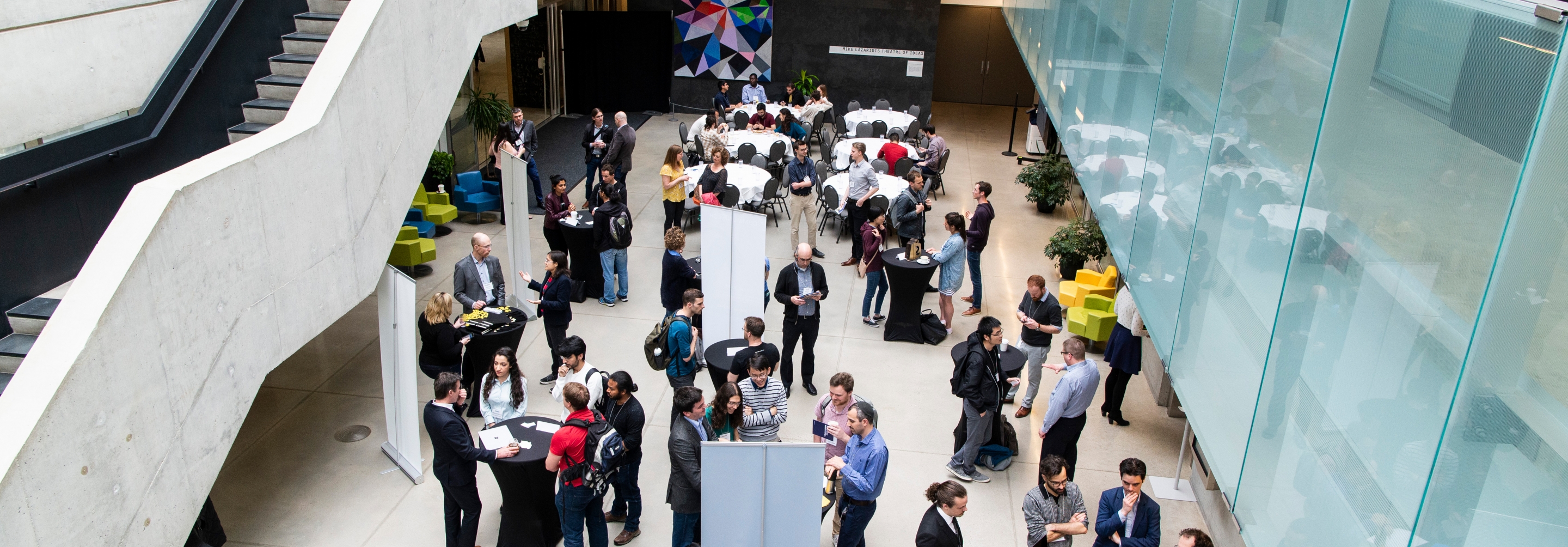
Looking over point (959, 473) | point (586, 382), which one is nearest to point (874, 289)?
point (959, 473)

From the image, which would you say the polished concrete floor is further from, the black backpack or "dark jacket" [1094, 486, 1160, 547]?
"dark jacket" [1094, 486, 1160, 547]

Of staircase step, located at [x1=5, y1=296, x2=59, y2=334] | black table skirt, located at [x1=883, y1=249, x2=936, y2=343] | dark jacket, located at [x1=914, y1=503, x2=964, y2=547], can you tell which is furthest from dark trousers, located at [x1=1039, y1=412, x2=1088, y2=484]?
staircase step, located at [x1=5, y1=296, x2=59, y2=334]

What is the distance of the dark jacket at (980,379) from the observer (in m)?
7.34

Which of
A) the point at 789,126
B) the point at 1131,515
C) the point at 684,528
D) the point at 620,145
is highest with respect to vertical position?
the point at 620,145

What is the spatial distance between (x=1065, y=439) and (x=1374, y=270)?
4.05 meters

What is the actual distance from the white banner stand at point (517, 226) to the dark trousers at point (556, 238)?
2.12 ft

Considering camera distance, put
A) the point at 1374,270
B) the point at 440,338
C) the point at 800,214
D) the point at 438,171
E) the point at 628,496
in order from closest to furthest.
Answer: the point at 1374,270
the point at 628,496
the point at 440,338
the point at 800,214
the point at 438,171

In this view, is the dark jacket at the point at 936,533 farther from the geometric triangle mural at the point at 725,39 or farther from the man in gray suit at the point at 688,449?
the geometric triangle mural at the point at 725,39

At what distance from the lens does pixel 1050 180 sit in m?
15.0

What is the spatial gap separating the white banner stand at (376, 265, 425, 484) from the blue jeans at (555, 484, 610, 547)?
1746 millimetres

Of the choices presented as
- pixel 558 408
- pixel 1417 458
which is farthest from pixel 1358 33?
pixel 558 408

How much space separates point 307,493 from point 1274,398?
22.4ft

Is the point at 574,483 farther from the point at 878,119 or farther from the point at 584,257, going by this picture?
the point at 878,119

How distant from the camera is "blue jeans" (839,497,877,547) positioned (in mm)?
6250
